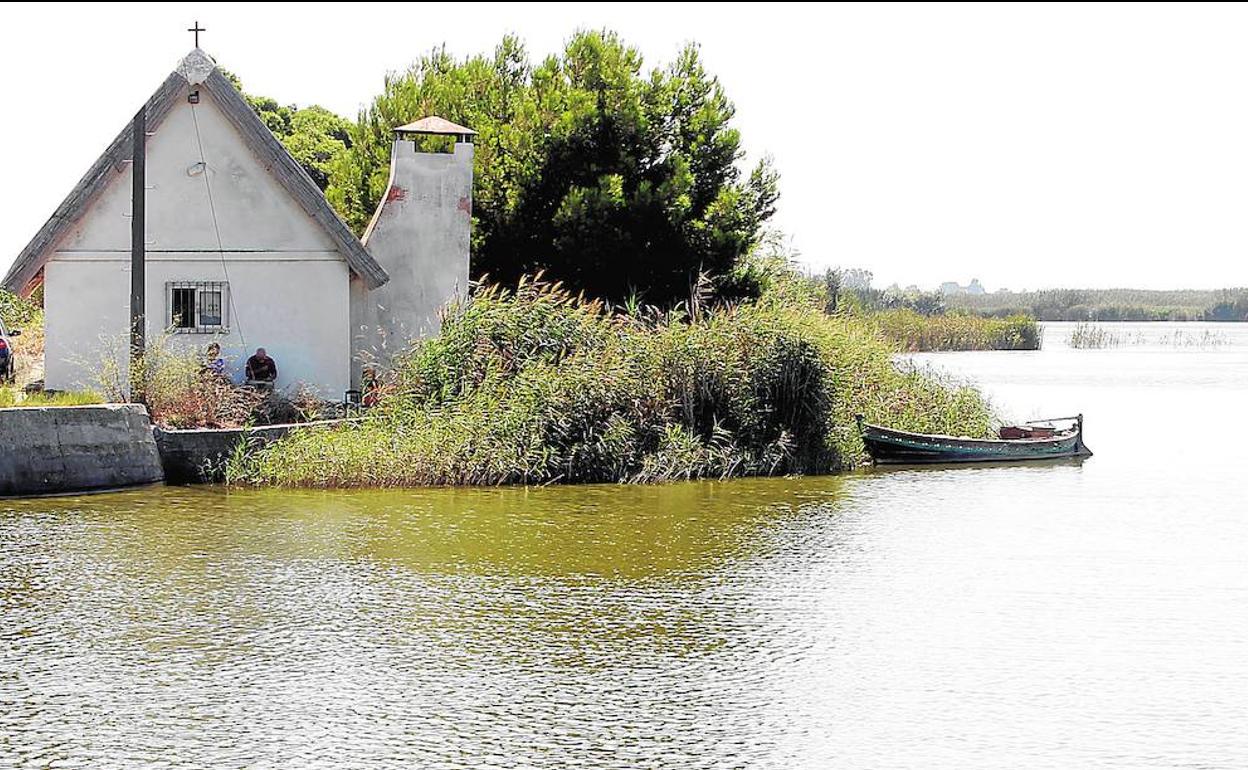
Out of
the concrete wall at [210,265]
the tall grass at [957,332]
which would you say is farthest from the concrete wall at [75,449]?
the tall grass at [957,332]

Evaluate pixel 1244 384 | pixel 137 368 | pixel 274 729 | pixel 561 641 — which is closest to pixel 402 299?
pixel 137 368

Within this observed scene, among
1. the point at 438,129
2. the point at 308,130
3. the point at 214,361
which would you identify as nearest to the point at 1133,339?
the point at 308,130

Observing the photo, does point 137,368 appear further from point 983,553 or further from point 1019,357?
point 1019,357

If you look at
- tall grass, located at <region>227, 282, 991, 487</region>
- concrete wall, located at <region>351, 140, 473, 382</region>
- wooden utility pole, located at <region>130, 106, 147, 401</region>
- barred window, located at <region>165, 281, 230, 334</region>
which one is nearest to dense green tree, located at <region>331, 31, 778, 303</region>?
concrete wall, located at <region>351, 140, 473, 382</region>

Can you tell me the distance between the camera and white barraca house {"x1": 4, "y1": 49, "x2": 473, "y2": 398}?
2619 cm

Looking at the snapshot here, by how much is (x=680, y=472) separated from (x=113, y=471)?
8355 mm

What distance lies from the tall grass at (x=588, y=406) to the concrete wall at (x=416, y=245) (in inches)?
129

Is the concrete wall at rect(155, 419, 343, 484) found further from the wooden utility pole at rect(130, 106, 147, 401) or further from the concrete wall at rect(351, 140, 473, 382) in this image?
the concrete wall at rect(351, 140, 473, 382)

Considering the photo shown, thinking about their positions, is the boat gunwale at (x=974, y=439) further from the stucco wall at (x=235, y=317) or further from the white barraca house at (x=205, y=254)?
the stucco wall at (x=235, y=317)

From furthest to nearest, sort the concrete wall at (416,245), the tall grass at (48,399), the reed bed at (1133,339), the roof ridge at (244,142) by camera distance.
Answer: the reed bed at (1133,339) → the concrete wall at (416,245) → the roof ridge at (244,142) → the tall grass at (48,399)

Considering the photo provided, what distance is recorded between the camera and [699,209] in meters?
34.8

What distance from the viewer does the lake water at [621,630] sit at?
9969mm

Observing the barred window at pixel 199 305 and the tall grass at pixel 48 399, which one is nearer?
the tall grass at pixel 48 399

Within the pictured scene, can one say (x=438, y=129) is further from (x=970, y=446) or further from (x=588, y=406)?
(x=970, y=446)
